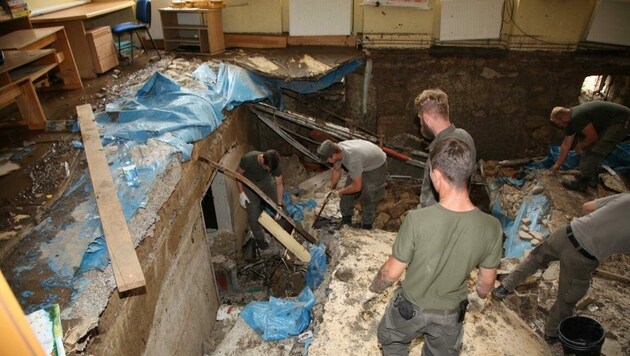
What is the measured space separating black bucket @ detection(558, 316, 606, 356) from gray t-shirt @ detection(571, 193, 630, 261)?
52 cm

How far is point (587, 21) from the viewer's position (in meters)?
6.27

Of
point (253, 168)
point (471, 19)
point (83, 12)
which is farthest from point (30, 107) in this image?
point (471, 19)

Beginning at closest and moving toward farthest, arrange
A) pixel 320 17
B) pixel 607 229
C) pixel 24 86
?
pixel 607 229 < pixel 24 86 < pixel 320 17

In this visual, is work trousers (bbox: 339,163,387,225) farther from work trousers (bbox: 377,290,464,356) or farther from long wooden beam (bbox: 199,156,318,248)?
work trousers (bbox: 377,290,464,356)

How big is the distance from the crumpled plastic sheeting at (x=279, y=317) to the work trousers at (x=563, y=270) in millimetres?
1938

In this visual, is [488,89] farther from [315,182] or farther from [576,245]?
[576,245]

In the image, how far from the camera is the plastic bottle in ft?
9.97

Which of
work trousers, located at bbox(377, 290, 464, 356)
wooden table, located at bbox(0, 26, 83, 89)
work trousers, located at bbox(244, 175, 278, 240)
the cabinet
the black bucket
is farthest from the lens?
the cabinet

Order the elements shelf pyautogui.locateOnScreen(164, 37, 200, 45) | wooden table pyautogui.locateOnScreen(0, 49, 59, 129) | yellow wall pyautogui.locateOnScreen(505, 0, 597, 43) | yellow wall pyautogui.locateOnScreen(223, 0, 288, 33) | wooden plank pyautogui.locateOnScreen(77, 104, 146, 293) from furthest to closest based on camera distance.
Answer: yellow wall pyautogui.locateOnScreen(223, 0, 288, 33) → shelf pyautogui.locateOnScreen(164, 37, 200, 45) → yellow wall pyautogui.locateOnScreen(505, 0, 597, 43) → wooden table pyautogui.locateOnScreen(0, 49, 59, 129) → wooden plank pyautogui.locateOnScreen(77, 104, 146, 293)

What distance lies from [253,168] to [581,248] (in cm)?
350

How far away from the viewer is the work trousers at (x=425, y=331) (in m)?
2.08

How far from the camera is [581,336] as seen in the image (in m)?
2.88

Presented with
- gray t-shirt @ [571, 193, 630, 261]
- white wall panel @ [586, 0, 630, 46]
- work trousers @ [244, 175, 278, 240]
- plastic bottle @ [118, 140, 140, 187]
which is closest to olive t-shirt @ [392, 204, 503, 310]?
gray t-shirt @ [571, 193, 630, 261]

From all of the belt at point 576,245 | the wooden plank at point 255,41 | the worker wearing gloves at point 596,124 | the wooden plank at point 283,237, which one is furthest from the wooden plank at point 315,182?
the belt at point 576,245
